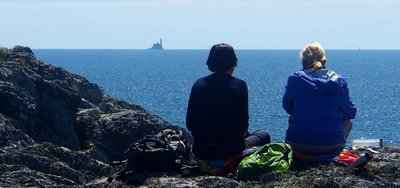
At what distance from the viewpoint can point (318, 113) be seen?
1016 centimetres

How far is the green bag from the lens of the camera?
953 centimetres

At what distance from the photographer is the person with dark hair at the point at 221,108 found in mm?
10008

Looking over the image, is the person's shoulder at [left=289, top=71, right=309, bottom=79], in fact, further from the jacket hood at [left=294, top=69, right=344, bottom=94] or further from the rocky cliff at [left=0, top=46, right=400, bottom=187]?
the rocky cliff at [left=0, top=46, right=400, bottom=187]

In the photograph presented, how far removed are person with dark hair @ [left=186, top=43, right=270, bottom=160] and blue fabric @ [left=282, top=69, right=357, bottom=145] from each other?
2.19 feet

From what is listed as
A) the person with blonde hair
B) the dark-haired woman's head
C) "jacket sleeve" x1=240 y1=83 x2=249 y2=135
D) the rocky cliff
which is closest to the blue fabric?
the person with blonde hair

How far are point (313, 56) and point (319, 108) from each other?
0.70 metres

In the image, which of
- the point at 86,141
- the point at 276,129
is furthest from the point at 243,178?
the point at 276,129

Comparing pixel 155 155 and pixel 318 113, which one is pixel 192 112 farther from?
pixel 318 113

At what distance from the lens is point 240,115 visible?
33.1ft

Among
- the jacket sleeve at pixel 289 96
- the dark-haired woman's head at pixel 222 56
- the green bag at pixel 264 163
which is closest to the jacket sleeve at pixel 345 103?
the jacket sleeve at pixel 289 96

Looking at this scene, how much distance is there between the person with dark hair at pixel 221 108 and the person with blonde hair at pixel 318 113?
0.66m

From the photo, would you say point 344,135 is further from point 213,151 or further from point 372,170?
point 213,151

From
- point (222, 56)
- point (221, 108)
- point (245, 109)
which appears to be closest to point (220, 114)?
point (221, 108)

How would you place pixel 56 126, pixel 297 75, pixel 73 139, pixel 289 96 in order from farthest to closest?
pixel 56 126 → pixel 73 139 → pixel 289 96 → pixel 297 75
